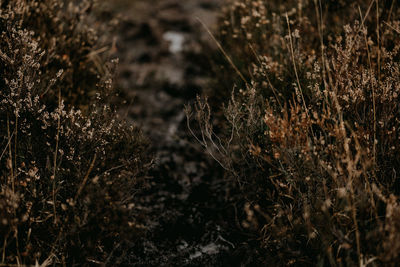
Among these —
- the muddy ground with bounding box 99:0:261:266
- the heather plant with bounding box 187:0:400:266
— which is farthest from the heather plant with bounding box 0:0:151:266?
the heather plant with bounding box 187:0:400:266

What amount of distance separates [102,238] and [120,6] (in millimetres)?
4325

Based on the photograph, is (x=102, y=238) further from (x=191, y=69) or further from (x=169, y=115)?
(x=191, y=69)

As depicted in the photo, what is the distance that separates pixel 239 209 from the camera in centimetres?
288

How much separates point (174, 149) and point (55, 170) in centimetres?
157

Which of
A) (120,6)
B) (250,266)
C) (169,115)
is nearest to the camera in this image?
(250,266)

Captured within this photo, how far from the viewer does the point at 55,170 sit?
2.22 meters

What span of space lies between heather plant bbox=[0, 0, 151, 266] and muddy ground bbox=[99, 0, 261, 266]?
242mm

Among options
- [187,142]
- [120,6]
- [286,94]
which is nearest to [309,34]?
[286,94]

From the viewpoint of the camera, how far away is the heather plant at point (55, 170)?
211 cm

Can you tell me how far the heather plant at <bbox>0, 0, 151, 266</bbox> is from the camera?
211 cm

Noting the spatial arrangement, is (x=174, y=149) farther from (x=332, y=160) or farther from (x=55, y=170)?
(x=332, y=160)

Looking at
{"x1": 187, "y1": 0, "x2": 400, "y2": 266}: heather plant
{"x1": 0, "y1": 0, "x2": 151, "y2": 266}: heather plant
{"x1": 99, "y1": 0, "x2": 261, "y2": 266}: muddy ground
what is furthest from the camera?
{"x1": 99, "y1": 0, "x2": 261, "y2": 266}: muddy ground

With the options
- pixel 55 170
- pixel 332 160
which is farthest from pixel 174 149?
pixel 332 160

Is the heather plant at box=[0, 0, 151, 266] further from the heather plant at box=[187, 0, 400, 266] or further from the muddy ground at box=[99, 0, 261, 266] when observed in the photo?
the heather plant at box=[187, 0, 400, 266]
